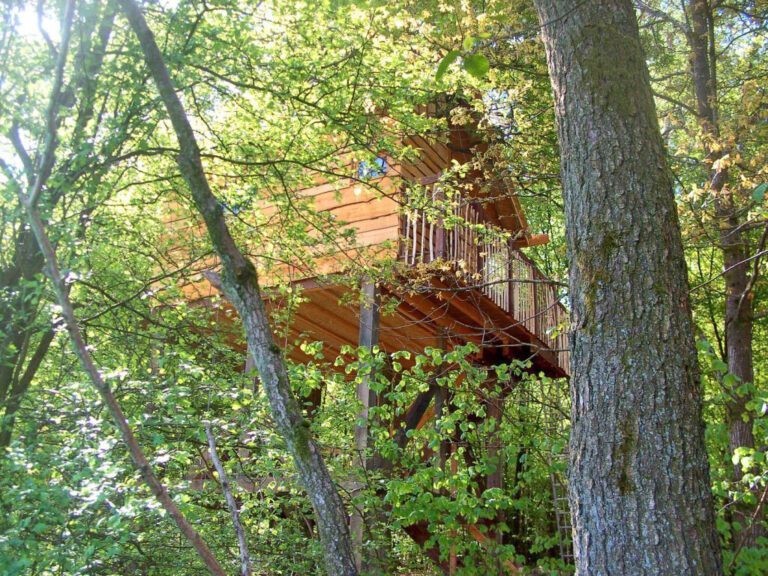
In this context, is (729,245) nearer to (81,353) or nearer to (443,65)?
(443,65)

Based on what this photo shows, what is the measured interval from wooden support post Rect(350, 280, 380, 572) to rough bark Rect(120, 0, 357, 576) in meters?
2.98

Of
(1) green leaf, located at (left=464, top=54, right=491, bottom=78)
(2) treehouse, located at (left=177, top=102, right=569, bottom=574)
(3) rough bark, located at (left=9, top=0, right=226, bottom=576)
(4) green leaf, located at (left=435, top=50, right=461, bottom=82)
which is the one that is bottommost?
(3) rough bark, located at (left=9, top=0, right=226, bottom=576)

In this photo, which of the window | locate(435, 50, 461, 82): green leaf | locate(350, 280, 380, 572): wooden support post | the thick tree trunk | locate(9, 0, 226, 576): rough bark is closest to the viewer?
locate(435, 50, 461, 82): green leaf

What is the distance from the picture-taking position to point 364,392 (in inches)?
280

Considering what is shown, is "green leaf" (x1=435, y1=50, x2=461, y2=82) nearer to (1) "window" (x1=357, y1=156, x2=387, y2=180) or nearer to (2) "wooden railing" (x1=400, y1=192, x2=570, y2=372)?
(1) "window" (x1=357, y1=156, x2=387, y2=180)

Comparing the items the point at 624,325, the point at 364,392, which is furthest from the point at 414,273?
the point at 624,325

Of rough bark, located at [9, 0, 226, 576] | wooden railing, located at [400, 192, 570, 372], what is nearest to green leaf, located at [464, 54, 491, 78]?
rough bark, located at [9, 0, 226, 576]

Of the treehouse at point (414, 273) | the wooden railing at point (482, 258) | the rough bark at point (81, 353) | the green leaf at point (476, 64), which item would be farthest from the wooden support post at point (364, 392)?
the green leaf at point (476, 64)

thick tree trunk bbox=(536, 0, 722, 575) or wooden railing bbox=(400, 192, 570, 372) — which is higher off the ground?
wooden railing bbox=(400, 192, 570, 372)

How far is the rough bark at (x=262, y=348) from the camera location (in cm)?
236

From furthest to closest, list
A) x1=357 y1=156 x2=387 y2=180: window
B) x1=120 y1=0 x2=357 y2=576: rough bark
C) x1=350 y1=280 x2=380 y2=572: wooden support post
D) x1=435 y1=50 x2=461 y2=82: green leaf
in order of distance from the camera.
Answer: x1=350 y1=280 x2=380 y2=572: wooden support post
x1=357 y1=156 x2=387 y2=180: window
x1=120 y1=0 x2=357 y2=576: rough bark
x1=435 y1=50 x2=461 y2=82: green leaf

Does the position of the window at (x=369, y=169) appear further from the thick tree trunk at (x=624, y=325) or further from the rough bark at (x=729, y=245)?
the rough bark at (x=729, y=245)

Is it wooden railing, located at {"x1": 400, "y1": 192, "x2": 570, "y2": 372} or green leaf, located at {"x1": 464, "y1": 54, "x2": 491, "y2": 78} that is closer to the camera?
green leaf, located at {"x1": 464, "y1": 54, "x2": 491, "y2": 78}

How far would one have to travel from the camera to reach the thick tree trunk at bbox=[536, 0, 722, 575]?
251cm
